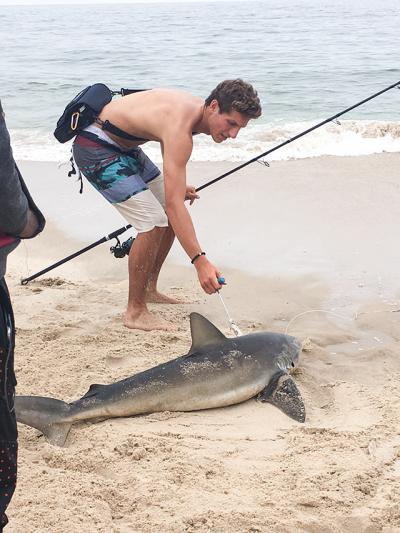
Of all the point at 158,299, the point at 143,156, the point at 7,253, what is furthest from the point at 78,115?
the point at 7,253

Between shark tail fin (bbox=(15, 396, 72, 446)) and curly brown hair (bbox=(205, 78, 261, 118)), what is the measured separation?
6.50 ft

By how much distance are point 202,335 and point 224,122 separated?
1.36 metres

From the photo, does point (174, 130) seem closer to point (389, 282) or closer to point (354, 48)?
point (389, 282)

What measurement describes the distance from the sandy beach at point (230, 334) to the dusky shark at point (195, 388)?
64mm

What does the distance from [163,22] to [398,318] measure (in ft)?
94.2

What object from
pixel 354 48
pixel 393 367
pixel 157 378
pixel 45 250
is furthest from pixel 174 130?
pixel 354 48

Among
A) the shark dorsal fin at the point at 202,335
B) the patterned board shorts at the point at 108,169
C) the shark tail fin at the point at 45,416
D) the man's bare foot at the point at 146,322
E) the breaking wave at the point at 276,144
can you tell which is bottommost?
the breaking wave at the point at 276,144

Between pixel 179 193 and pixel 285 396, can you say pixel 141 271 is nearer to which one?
pixel 179 193

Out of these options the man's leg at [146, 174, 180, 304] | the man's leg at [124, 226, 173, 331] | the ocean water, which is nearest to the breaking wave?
the ocean water

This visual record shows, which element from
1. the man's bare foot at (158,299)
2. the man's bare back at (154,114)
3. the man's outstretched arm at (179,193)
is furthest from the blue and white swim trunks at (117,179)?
the man's bare foot at (158,299)

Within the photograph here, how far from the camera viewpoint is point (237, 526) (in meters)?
2.77

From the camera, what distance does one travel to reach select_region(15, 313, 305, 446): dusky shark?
344 cm

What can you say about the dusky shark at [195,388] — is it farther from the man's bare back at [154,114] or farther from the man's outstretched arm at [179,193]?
the man's bare back at [154,114]

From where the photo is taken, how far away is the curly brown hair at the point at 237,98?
14.0 ft
